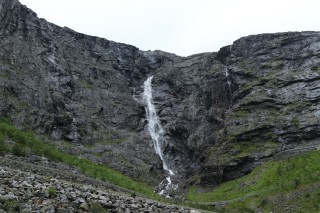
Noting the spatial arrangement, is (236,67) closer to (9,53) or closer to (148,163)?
(148,163)

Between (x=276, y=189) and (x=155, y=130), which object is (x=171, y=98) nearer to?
(x=155, y=130)

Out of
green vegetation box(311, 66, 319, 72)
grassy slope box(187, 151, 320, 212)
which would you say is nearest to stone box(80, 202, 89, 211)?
grassy slope box(187, 151, 320, 212)

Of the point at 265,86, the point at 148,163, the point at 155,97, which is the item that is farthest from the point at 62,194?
the point at 155,97

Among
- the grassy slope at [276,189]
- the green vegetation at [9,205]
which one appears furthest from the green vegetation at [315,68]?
the green vegetation at [9,205]

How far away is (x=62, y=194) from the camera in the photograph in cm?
1644

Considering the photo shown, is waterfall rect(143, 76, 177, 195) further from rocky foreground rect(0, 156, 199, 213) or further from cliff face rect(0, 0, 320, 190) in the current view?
rocky foreground rect(0, 156, 199, 213)

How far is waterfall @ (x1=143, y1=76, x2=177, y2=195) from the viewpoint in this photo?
212ft

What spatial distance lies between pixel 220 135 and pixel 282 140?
1032cm

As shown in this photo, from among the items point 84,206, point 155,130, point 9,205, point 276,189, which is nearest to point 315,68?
point 155,130

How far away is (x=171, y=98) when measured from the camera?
83.9 meters

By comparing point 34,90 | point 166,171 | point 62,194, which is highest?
point 34,90

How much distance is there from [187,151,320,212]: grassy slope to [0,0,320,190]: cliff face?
504 cm

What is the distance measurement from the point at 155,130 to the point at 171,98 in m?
11.5

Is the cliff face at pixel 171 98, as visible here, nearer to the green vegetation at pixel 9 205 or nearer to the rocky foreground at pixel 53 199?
the rocky foreground at pixel 53 199
